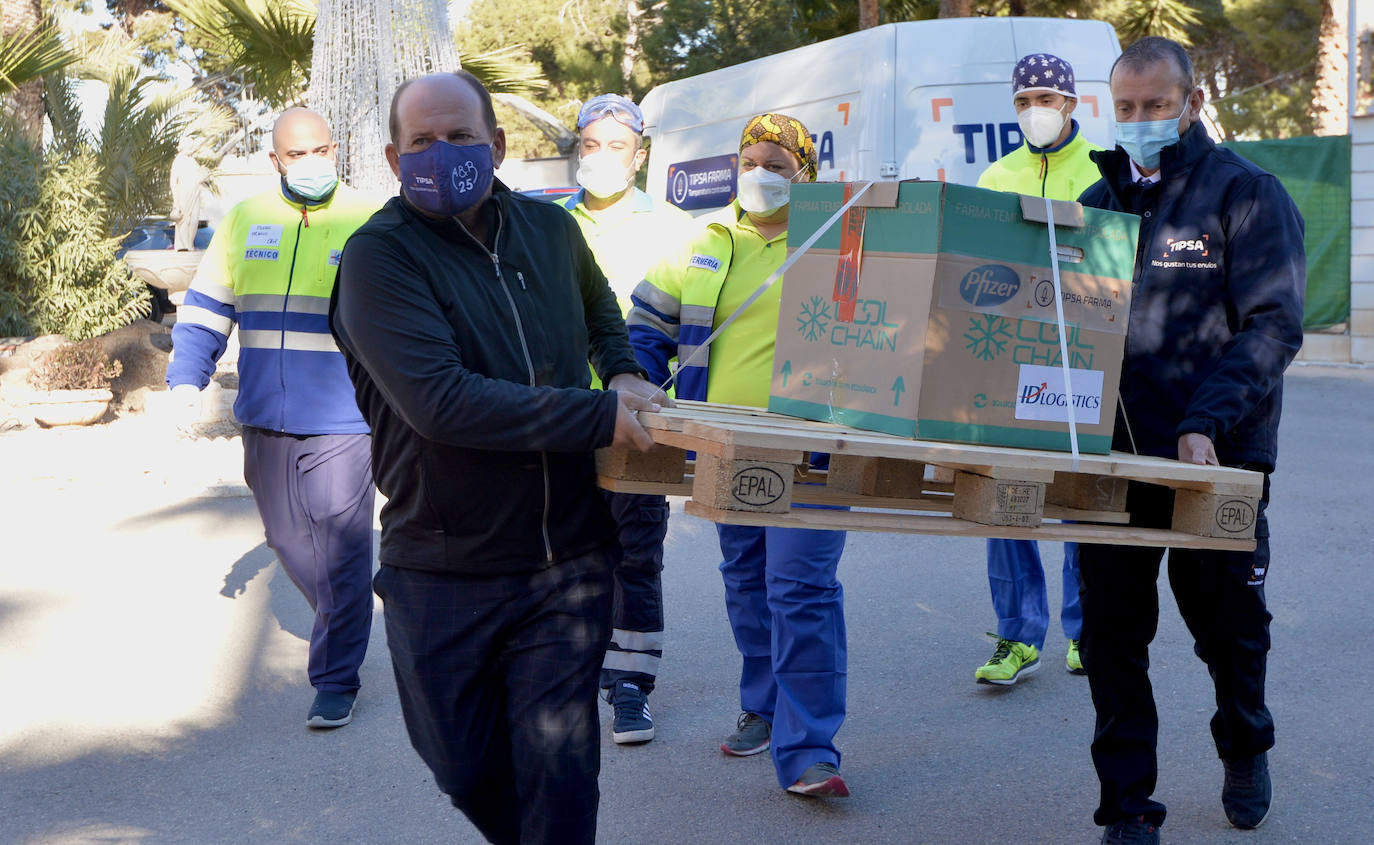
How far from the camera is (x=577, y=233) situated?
10.5 ft

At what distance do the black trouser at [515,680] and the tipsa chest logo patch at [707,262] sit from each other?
1536 mm

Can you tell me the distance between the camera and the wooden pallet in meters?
2.58

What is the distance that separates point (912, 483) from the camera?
3.21m

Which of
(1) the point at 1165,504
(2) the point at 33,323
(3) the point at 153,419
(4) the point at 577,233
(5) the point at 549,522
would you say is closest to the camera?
(5) the point at 549,522

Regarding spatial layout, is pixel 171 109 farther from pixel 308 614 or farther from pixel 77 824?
pixel 77 824

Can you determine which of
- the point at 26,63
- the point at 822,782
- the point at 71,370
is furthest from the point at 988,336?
the point at 26,63

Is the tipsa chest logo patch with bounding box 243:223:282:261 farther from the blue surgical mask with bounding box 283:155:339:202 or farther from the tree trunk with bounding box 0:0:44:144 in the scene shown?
the tree trunk with bounding box 0:0:44:144

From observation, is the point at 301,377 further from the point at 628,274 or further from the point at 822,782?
the point at 822,782

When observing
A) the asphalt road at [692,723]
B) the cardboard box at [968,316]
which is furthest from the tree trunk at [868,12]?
the cardboard box at [968,316]

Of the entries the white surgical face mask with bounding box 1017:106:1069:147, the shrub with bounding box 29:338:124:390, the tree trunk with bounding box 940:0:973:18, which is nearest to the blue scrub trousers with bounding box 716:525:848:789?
the white surgical face mask with bounding box 1017:106:1069:147

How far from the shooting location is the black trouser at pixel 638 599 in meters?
4.82

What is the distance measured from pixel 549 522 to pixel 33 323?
14.4 m

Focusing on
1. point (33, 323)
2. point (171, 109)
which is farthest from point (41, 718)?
point (171, 109)

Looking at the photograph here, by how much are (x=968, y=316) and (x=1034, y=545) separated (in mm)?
2610
